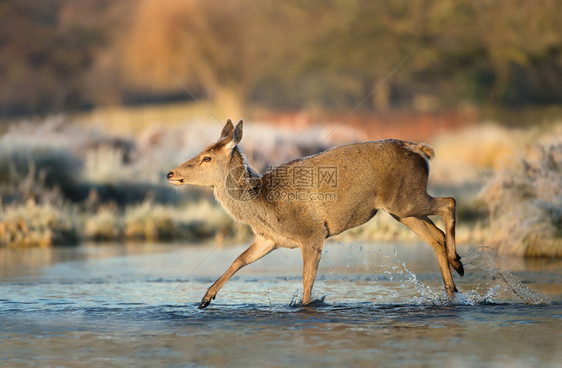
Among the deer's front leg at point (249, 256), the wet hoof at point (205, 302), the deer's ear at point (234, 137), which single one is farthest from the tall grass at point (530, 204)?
the wet hoof at point (205, 302)

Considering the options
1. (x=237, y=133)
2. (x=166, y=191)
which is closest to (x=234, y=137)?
(x=237, y=133)

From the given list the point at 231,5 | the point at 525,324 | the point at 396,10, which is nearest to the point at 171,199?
the point at 525,324

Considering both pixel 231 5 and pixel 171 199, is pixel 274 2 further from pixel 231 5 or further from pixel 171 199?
pixel 171 199

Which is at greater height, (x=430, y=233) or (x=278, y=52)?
(x=278, y=52)

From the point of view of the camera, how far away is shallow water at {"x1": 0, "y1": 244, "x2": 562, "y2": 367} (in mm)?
8305

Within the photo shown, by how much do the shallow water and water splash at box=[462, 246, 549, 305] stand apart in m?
0.02

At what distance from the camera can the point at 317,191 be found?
1194cm

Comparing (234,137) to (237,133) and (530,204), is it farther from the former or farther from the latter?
(530,204)

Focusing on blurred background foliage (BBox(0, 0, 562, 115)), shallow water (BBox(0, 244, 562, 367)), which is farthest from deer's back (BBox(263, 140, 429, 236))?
blurred background foliage (BBox(0, 0, 562, 115))

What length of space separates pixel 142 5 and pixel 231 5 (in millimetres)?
5607

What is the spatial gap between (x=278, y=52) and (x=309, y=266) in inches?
1582

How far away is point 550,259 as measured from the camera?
15.5m

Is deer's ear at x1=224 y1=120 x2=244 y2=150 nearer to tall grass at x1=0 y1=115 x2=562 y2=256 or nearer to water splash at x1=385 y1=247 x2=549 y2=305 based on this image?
water splash at x1=385 y1=247 x2=549 y2=305

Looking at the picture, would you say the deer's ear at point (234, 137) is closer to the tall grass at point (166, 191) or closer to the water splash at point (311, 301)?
the water splash at point (311, 301)
